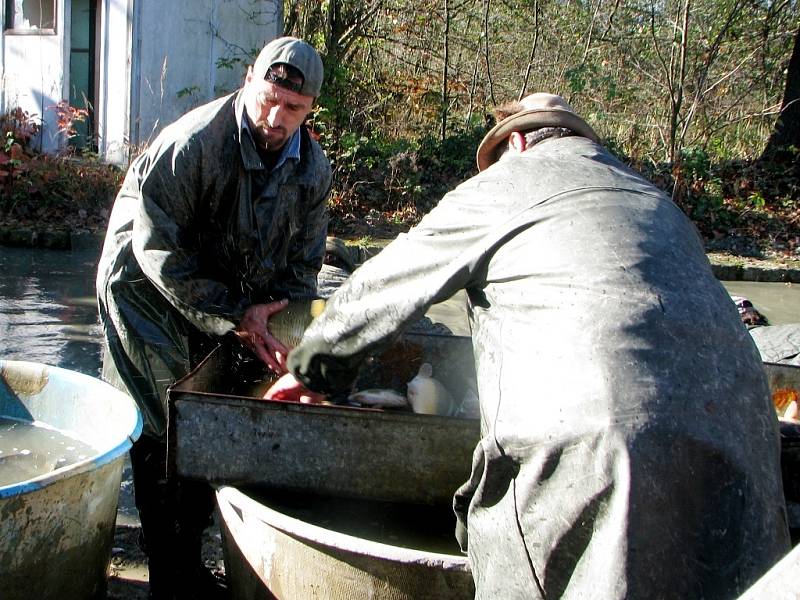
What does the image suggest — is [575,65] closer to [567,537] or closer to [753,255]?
[753,255]

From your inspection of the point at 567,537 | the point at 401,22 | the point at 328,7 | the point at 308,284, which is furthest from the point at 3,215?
the point at 567,537

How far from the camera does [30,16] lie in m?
12.1

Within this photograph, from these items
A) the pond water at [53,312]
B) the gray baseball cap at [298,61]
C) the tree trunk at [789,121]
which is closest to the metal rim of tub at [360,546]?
the gray baseball cap at [298,61]

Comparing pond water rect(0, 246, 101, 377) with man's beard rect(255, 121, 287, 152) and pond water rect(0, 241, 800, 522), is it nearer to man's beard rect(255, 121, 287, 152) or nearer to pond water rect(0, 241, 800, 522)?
pond water rect(0, 241, 800, 522)

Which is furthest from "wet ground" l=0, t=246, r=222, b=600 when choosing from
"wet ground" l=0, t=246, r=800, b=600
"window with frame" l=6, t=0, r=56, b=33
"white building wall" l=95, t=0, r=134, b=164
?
"window with frame" l=6, t=0, r=56, b=33

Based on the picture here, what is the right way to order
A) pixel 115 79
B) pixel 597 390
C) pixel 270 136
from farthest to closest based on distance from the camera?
1. pixel 115 79
2. pixel 270 136
3. pixel 597 390

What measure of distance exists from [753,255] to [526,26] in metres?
5.54

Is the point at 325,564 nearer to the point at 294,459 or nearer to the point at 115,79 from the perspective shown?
the point at 294,459

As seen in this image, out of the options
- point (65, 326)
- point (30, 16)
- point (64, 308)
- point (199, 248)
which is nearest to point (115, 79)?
point (30, 16)

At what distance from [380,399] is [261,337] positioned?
1.69 ft

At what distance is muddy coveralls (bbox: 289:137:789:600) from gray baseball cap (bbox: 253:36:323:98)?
116 cm

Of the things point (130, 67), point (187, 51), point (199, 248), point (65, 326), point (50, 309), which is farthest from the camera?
point (187, 51)

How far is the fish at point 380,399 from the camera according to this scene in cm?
320

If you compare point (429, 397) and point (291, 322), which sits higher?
point (291, 322)
